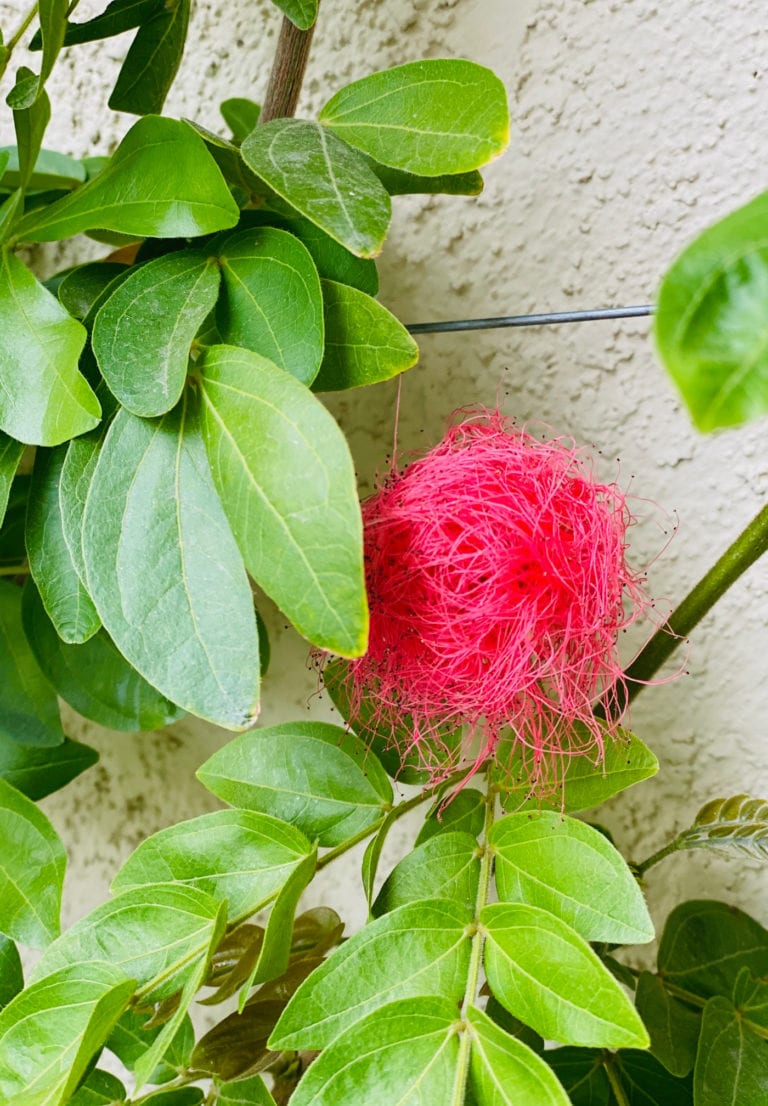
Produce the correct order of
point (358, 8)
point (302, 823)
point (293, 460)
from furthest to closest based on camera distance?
point (358, 8) < point (302, 823) < point (293, 460)

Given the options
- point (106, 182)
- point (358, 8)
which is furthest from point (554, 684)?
point (358, 8)

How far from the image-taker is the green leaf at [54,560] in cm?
40

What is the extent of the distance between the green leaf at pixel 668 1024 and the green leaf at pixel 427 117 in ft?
1.24

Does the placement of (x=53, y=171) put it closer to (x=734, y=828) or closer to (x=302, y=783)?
(x=302, y=783)

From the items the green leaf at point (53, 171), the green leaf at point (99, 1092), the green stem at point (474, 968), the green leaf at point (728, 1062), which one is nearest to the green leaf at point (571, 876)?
the green stem at point (474, 968)

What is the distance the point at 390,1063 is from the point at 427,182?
1.11 ft

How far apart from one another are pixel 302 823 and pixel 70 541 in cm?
16

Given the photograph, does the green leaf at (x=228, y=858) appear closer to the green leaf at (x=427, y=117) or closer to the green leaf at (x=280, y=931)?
the green leaf at (x=280, y=931)

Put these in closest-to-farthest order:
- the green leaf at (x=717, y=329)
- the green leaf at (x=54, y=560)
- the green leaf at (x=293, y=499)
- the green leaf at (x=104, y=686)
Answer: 1. the green leaf at (x=717, y=329)
2. the green leaf at (x=293, y=499)
3. the green leaf at (x=54, y=560)
4. the green leaf at (x=104, y=686)

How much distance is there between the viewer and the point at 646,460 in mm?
518

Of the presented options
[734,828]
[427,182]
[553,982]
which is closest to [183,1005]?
[553,982]

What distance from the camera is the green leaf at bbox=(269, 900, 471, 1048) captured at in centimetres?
36

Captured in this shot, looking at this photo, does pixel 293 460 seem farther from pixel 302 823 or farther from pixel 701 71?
pixel 701 71

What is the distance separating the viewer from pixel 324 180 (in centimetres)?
35
